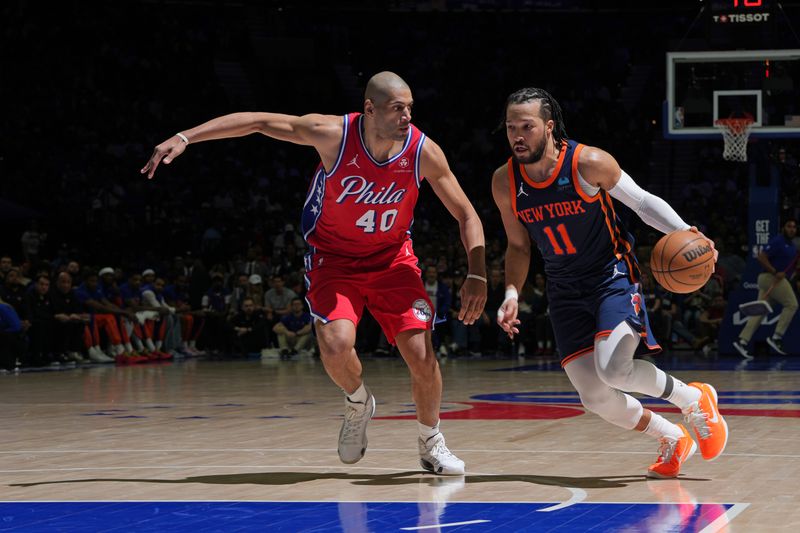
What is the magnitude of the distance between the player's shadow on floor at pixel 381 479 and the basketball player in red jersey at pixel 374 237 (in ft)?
0.48

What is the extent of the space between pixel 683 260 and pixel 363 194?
168 cm

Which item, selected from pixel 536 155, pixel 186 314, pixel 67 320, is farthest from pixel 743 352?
pixel 536 155

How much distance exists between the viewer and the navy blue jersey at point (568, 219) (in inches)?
240

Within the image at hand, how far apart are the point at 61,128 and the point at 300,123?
70.8 feet

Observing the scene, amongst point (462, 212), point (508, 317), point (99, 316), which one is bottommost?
point (99, 316)

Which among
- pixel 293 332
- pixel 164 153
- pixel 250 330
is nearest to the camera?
pixel 164 153

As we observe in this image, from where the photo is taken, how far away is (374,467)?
661cm

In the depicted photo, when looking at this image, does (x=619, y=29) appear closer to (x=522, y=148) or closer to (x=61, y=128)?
(x=61, y=128)

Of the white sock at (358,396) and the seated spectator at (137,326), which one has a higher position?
the white sock at (358,396)

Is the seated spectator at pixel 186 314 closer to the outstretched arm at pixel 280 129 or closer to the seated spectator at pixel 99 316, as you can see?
the seated spectator at pixel 99 316

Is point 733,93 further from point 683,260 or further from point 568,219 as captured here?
point 568,219

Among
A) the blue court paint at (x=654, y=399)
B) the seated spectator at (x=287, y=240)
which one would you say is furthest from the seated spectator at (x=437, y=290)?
the blue court paint at (x=654, y=399)

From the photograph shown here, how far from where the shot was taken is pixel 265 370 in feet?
54.2

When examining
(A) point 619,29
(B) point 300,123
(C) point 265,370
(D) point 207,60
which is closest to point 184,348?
(C) point 265,370
